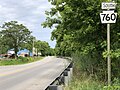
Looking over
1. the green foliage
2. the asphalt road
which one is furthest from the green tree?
the green foliage

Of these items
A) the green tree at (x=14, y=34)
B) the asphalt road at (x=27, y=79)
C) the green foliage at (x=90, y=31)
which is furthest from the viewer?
the green tree at (x=14, y=34)

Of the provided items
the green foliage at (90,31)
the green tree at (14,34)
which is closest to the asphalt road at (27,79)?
the green foliage at (90,31)

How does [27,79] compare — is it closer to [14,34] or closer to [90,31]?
[90,31]

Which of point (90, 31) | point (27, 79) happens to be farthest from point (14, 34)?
point (90, 31)

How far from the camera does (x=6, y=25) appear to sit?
90.8 meters

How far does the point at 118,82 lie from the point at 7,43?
265 ft

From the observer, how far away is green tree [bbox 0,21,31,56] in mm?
89250

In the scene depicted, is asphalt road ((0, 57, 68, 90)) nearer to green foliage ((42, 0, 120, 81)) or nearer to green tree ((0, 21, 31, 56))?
green foliage ((42, 0, 120, 81))

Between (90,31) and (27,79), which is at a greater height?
(90,31)

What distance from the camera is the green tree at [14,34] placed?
89250 millimetres

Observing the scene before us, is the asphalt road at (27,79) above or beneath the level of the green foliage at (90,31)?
beneath

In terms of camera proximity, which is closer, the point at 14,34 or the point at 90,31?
the point at 90,31

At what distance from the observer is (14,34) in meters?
89.7

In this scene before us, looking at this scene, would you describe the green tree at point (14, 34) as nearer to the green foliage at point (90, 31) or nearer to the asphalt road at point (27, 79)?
the asphalt road at point (27, 79)
